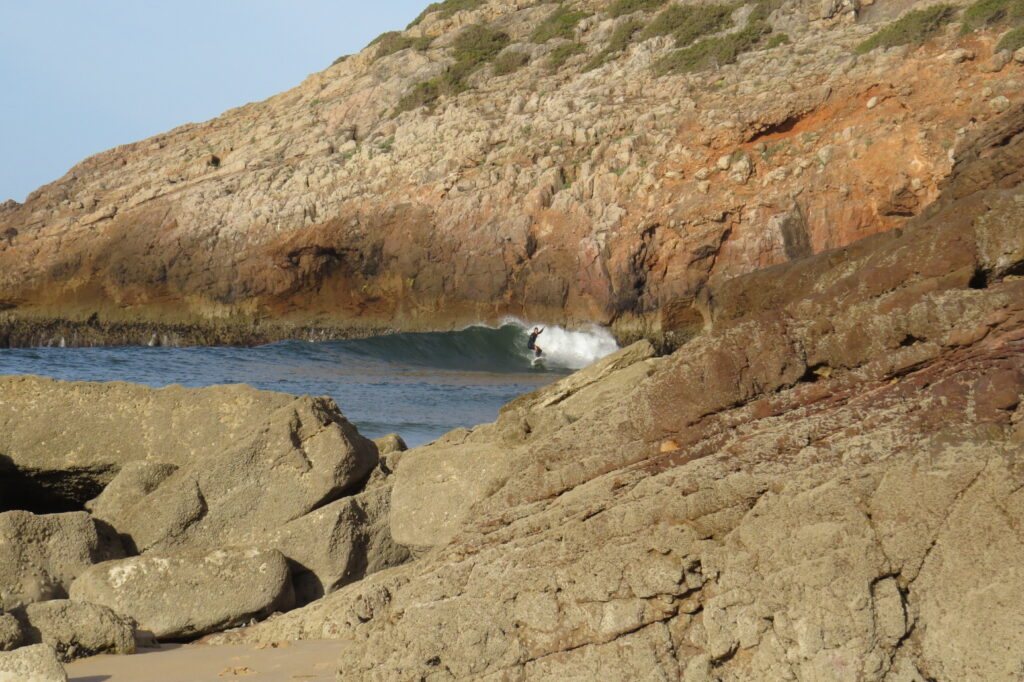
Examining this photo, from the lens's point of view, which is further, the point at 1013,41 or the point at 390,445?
the point at 1013,41

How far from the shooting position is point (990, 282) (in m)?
5.26

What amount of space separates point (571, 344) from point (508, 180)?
5.00 meters

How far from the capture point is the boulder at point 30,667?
472cm

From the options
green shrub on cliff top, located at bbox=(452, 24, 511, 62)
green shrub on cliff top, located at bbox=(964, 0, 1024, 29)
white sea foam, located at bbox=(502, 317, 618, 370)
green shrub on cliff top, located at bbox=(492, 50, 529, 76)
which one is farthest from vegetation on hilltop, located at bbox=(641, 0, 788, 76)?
white sea foam, located at bbox=(502, 317, 618, 370)

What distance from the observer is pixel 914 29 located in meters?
26.4

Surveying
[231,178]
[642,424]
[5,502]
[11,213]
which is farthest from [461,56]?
[642,424]

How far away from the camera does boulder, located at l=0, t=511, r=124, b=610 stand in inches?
280

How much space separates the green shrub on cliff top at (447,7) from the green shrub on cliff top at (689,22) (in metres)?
9.09

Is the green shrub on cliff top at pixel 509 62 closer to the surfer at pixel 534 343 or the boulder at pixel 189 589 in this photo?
the surfer at pixel 534 343

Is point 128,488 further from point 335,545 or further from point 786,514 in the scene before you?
point 786,514

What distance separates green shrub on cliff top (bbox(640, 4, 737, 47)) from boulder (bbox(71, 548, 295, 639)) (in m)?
27.5

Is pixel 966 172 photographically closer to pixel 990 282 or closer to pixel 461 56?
pixel 990 282

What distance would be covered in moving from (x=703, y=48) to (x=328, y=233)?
1207 centimetres

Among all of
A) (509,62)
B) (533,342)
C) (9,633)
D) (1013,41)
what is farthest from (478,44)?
(9,633)
